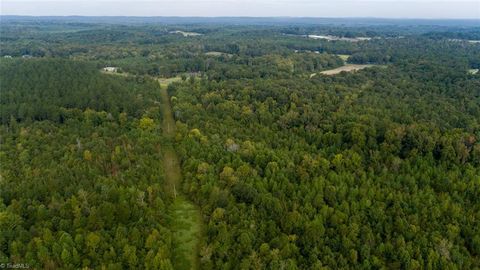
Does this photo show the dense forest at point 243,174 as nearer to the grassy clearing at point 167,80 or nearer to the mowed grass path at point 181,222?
the mowed grass path at point 181,222

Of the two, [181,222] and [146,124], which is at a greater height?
[146,124]

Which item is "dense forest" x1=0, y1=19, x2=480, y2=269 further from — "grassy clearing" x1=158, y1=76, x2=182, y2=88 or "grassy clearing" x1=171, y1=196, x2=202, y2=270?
"grassy clearing" x1=158, y1=76, x2=182, y2=88

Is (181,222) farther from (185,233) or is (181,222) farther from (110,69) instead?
(110,69)

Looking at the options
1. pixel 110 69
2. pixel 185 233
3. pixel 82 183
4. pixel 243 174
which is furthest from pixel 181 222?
pixel 110 69

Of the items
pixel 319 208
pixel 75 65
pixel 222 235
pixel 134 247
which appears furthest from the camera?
pixel 75 65

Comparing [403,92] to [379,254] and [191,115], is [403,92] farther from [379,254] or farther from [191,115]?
[379,254]

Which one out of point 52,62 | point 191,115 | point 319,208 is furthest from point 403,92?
point 52,62
